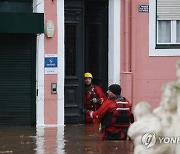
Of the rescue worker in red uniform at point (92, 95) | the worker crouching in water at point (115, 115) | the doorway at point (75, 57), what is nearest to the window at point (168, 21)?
the doorway at point (75, 57)

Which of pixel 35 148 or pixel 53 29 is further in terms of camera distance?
pixel 53 29

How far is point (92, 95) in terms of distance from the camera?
54.6 ft

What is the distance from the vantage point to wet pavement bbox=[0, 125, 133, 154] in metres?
12.1

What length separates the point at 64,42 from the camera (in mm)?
17062

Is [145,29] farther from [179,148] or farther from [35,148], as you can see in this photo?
[179,148]

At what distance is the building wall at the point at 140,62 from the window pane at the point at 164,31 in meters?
0.40

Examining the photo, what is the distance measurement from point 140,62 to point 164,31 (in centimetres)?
109

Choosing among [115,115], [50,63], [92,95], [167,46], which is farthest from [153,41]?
[115,115]

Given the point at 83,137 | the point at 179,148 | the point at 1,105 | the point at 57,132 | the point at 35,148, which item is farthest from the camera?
the point at 1,105

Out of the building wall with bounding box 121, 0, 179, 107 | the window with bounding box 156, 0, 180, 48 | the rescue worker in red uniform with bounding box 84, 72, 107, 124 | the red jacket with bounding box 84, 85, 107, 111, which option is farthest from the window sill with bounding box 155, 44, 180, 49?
the red jacket with bounding box 84, 85, 107, 111

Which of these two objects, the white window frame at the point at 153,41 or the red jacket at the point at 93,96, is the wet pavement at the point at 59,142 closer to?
the red jacket at the point at 93,96

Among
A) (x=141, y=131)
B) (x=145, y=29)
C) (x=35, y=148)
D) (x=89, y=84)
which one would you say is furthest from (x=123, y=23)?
(x=141, y=131)

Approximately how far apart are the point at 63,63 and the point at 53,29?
2.99ft

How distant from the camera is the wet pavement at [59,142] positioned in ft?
39.6
